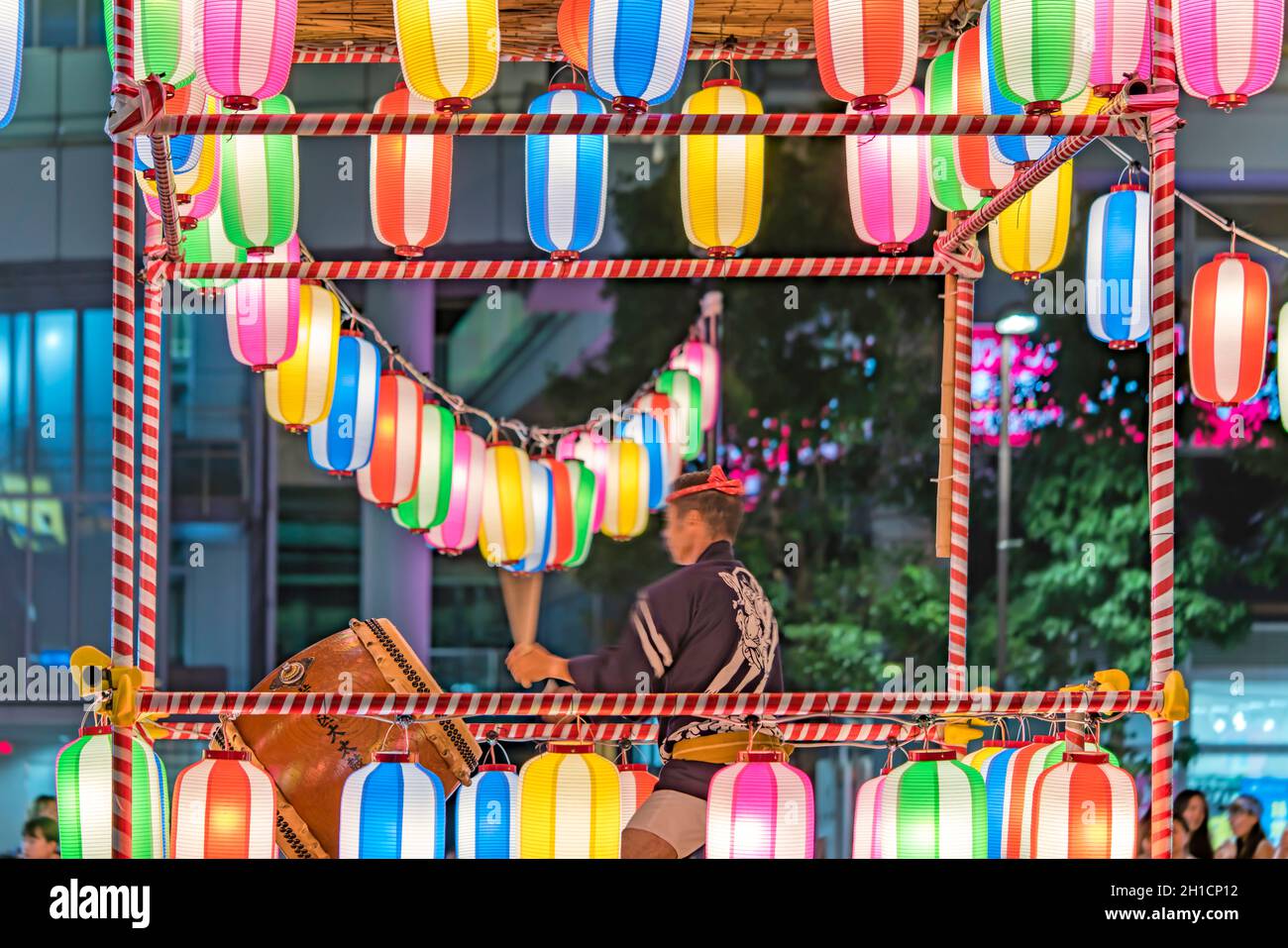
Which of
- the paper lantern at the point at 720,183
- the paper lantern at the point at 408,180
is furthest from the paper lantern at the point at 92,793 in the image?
the paper lantern at the point at 720,183

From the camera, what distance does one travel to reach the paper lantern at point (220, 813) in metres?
3.66

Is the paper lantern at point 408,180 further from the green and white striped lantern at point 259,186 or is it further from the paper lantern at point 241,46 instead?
the paper lantern at point 241,46

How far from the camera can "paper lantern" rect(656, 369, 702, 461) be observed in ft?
29.3

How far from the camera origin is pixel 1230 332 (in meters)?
5.75

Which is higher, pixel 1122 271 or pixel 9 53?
pixel 9 53

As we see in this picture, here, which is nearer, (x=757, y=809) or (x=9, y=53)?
(x=757, y=809)

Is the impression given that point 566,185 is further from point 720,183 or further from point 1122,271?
point 1122,271

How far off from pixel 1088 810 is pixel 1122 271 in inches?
94.8

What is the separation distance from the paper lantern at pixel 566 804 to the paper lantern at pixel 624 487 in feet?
15.8

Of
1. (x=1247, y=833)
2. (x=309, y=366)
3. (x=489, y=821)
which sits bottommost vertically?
(x=1247, y=833)

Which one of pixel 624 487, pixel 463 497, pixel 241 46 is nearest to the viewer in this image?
pixel 241 46

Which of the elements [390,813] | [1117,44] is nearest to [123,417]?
[390,813]

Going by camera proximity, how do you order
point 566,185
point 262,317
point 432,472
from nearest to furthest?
1. point 566,185
2. point 262,317
3. point 432,472

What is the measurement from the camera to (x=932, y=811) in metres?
3.57
